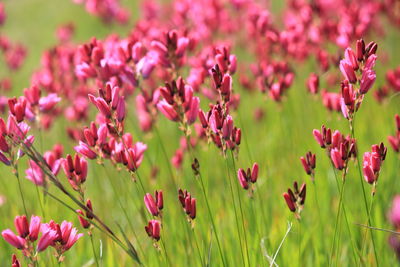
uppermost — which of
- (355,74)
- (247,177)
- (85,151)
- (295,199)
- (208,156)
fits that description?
(208,156)

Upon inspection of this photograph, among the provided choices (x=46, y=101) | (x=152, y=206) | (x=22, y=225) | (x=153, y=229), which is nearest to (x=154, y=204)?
(x=152, y=206)

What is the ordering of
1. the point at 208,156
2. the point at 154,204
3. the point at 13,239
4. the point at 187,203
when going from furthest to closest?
1. the point at 208,156
2. the point at 154,204
3. the point at 187,203
4. the point at 13,239

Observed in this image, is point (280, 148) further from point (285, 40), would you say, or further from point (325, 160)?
point (285, 40)

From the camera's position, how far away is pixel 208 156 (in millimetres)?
3242

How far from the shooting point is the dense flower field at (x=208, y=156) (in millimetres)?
1772

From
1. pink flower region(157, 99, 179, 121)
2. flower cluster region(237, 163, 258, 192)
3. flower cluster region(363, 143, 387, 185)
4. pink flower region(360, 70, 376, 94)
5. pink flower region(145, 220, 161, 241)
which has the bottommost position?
pink flower region(145, 220, 161, 241)

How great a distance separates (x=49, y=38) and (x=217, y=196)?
9494 mm

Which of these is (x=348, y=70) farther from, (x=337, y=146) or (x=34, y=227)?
(x=34, y=227)

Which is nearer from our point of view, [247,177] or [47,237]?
[47,237]

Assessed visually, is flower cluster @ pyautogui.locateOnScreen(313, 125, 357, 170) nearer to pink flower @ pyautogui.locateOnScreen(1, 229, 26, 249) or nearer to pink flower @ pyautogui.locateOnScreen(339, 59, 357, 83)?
pink flower @ pyautogui.locateOnScreen(339, 59, 357, 83)

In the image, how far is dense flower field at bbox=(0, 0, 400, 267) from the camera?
177 centimetres

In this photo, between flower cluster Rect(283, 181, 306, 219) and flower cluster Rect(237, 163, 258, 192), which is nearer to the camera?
flower cluster Rect(283, 181, 306, 219)

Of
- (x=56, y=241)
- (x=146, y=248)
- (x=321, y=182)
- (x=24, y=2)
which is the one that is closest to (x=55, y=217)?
(x=146, y=248)

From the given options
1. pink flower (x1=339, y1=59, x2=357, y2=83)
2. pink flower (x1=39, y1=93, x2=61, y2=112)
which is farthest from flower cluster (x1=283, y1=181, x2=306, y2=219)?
pink flower (x1=39, y1=93, x2=61, y2=112)
